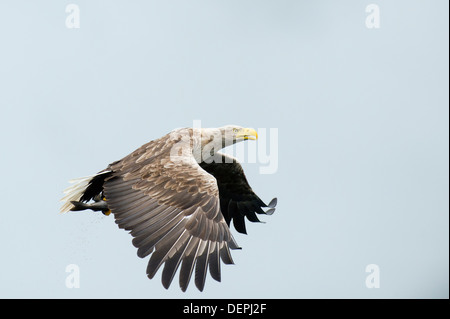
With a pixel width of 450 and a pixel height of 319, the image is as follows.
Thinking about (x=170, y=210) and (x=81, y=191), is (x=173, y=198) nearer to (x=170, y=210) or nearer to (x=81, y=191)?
(x=170, y=210)

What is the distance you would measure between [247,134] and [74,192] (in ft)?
8.03

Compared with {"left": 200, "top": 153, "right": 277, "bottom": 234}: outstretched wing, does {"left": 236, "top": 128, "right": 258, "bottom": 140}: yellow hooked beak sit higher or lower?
higher

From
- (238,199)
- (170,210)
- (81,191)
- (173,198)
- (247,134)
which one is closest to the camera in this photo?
(170,210)

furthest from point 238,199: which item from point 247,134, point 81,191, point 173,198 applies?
point 173,198

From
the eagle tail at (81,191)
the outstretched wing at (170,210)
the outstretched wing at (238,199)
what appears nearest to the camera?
the outstretched wing at (170,210)

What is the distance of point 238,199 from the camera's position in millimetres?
13578

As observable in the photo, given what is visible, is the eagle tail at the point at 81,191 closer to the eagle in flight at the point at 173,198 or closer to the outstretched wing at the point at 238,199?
the eagle in flight at the point at 173,198

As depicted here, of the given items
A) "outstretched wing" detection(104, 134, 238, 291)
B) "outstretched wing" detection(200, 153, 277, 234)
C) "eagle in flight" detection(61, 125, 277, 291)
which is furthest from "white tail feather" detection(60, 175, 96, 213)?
"outstretched wing" detection(200, 153, 277, 234)

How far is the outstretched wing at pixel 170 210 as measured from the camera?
1004 centimetres

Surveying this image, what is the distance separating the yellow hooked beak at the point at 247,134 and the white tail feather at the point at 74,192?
7.00 feet

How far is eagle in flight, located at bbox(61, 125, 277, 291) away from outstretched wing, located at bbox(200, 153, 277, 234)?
0.48 feet

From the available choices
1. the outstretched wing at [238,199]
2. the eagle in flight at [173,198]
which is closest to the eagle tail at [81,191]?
the eagle in flight at [173,198]

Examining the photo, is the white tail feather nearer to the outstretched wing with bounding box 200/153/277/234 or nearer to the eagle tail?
the eagle tail

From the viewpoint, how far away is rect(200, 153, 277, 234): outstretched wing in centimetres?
1337
